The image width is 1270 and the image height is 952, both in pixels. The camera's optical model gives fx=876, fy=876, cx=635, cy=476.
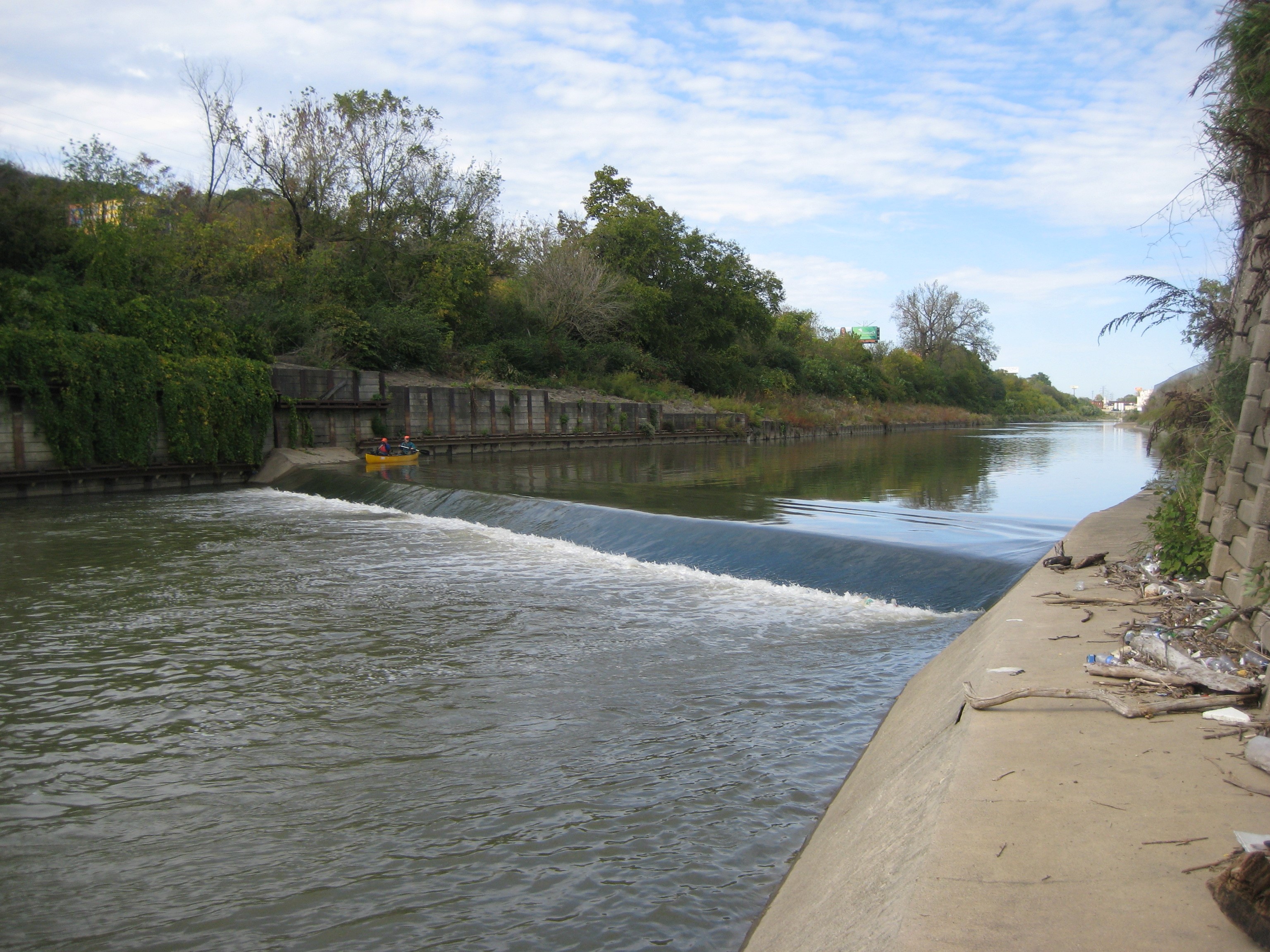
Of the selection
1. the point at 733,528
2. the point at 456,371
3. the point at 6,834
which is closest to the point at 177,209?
the point at 456,371

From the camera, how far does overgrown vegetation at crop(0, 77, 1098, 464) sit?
21156mm

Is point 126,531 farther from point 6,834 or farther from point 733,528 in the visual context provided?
point 6,834

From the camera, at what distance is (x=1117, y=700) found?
424 centimetres

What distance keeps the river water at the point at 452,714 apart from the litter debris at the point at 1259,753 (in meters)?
2.01

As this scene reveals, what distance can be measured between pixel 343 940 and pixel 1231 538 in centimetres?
572

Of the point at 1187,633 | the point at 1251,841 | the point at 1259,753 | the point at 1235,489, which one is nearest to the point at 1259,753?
the point at 1259,753

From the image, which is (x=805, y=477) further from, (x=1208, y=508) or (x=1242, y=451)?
(x=1242, y=451)

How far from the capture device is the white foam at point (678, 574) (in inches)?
365

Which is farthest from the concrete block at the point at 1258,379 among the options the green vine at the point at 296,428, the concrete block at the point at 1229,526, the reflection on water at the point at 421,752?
the green vine at the point at 296,428

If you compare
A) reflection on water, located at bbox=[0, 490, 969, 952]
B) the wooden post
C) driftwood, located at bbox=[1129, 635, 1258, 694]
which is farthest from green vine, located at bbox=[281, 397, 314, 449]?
driftwood, located at bbox=[1129, 635, 1258, 694]

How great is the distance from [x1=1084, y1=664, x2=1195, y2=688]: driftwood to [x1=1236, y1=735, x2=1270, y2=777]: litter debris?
0.87m

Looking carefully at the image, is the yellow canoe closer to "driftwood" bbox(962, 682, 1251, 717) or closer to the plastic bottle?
"driftwood" bbox(962, 682, 1251, 717)

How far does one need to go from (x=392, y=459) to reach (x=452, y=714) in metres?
18.9

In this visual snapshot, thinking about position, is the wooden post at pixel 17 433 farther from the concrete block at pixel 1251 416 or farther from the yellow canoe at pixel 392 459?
the concrete block at pixel 1251 416
